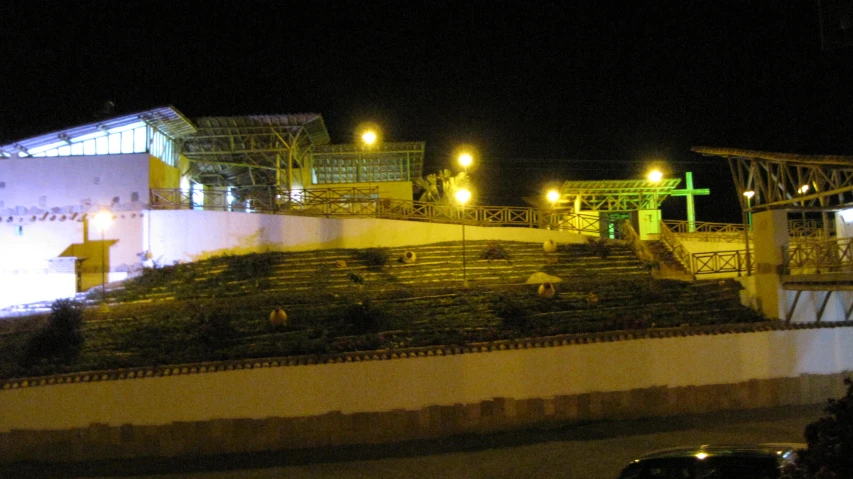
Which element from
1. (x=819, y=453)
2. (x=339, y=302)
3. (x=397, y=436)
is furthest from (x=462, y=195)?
(x=819, y=453)

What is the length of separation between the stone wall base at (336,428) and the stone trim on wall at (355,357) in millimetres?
839

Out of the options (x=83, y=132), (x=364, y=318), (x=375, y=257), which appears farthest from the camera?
(x=83, y=132)

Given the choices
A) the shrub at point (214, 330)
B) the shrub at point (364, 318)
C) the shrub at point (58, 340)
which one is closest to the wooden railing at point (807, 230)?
the shrub at point (364, 318)

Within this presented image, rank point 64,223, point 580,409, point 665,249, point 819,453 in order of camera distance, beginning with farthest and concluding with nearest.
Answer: point 665,249 → point 64,223 → point 580,409 → point 819,453

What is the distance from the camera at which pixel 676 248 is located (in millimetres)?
22406

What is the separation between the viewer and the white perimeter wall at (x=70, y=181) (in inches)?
832

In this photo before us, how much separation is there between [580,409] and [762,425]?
3.52 m

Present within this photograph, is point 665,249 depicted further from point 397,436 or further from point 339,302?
point 397,436

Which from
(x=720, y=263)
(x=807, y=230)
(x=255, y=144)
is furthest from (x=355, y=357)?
(x=807, y=230)

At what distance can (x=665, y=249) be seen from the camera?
22.9 metres

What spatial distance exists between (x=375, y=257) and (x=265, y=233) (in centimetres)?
411

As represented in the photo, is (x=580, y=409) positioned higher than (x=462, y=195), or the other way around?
(x=462, y=195)

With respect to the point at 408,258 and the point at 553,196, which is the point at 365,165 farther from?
the point at 408,258

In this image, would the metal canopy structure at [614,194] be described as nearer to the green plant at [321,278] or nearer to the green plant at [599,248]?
the green plant at [599,248]
